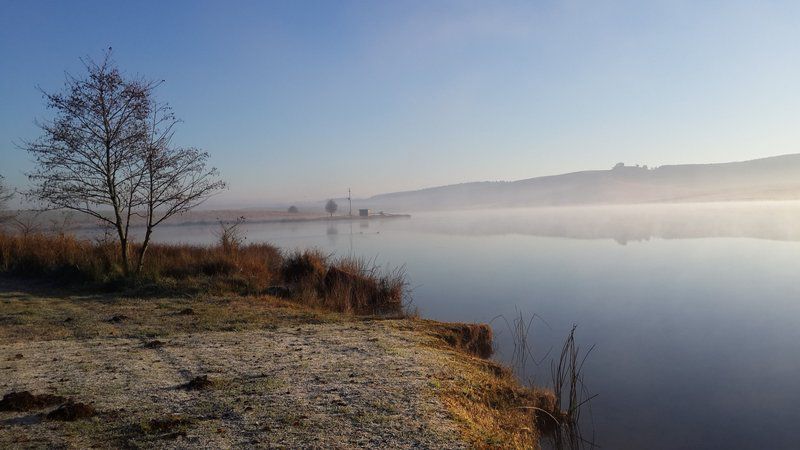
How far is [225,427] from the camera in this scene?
3.79 metres

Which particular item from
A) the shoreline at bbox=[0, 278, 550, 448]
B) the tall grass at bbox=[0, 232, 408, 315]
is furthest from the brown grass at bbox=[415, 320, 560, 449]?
the tall grass at bbox=[0, 232, 408, 315]

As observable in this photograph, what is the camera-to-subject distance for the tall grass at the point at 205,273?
1058 centimetres

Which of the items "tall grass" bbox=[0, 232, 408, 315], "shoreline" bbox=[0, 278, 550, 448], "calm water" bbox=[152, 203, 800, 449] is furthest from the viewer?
"tall grass" bbox=[0, 232, 408, 315]

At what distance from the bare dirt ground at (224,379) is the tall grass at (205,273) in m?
2.28

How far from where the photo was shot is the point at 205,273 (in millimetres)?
11797

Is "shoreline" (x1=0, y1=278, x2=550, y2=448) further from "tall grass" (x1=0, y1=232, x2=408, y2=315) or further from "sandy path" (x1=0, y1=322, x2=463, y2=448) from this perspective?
"tall grass" (x1=0, y1=232, x2=408, y2=315)

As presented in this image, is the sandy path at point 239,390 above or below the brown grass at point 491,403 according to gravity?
above

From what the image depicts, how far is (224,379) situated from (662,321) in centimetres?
837

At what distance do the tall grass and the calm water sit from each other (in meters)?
1.47

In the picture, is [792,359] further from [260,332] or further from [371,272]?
[371,272]

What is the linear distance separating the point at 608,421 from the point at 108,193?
1024 cm

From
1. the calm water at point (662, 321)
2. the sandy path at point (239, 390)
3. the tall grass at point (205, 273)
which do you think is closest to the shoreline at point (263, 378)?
the sandy path at point (239, 390)

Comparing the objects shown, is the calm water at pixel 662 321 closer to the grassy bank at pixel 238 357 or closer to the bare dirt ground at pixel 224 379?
the grassy bank at pixel 238 357

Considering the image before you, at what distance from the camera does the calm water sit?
5754 mm
